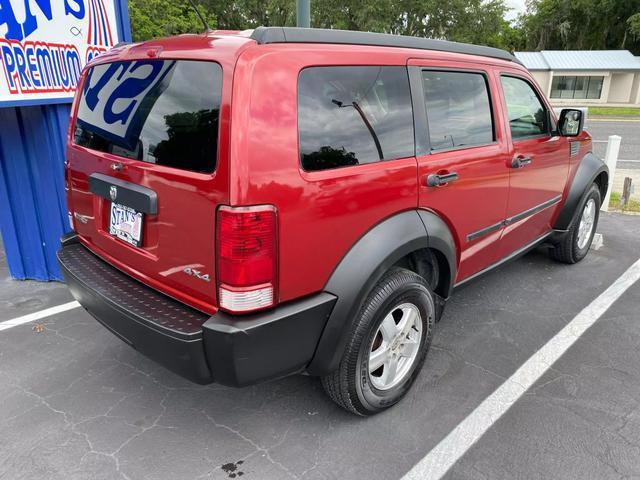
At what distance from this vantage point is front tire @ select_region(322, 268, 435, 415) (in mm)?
2314

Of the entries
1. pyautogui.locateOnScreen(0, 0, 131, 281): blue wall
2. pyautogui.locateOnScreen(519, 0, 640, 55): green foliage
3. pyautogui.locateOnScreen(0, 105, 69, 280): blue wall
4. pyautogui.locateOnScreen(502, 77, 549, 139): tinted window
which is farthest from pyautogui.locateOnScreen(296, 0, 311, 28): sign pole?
pyautogui.locateOnScreen(519, 0, 640, 55): green foliage

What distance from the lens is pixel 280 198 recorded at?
1894mm

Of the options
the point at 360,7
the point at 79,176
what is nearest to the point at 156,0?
the point at 79,176

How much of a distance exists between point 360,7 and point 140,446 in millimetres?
30581

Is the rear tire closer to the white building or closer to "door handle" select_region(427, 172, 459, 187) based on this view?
"door handle" select_region(427, 172, 459, 187)

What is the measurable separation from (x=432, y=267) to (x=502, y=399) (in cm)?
85

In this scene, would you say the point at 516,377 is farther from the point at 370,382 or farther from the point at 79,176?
the point at 79,176

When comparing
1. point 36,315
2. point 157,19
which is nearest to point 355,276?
point 36,315

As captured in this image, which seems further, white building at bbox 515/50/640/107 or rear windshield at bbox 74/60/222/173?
white building at bbox 515/50/640/107

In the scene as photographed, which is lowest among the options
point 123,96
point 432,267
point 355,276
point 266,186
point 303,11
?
point 432,267

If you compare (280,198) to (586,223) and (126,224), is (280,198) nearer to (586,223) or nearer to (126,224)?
(126,224)

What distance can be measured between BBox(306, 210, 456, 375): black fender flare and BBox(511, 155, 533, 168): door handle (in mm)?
1237

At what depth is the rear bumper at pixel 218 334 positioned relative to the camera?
1.92 meters

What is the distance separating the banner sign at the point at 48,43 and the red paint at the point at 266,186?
115 centimetres
